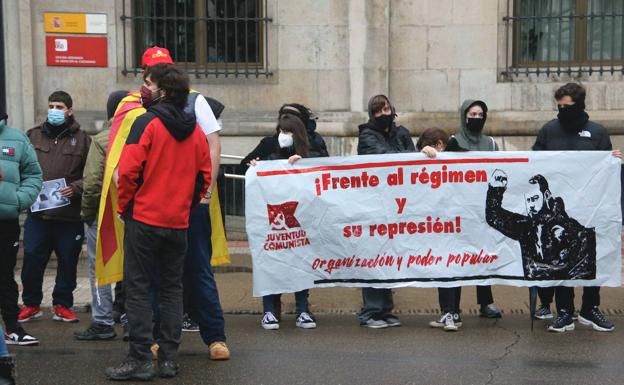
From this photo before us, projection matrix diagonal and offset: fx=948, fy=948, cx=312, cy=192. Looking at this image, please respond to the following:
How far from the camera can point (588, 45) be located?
11.9 metres

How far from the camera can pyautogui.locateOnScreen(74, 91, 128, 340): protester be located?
6668 millimetres

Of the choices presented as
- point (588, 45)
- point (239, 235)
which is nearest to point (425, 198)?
point (239, 235)

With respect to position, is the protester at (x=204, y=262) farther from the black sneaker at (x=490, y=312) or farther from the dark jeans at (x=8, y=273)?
the black sneaker at (x=490, y=312)

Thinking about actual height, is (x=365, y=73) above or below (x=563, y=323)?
above

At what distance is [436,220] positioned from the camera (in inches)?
291

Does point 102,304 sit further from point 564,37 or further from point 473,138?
point 564,37

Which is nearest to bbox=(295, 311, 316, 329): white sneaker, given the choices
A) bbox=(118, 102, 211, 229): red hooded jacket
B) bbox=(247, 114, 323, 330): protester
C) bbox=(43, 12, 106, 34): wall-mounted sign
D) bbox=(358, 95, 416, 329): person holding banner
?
bbox=(247, 114, 323, 330): protester

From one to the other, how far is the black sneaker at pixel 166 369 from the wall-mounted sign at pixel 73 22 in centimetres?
668

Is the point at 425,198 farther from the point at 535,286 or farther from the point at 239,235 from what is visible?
the point at 239,235

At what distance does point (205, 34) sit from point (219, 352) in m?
6.49

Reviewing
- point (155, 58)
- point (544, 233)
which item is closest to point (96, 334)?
point (155, 58)

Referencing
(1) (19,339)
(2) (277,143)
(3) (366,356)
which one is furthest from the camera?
(2) (277,143)

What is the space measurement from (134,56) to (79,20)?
2.61 ft

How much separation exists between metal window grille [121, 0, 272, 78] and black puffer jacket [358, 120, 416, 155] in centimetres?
448
